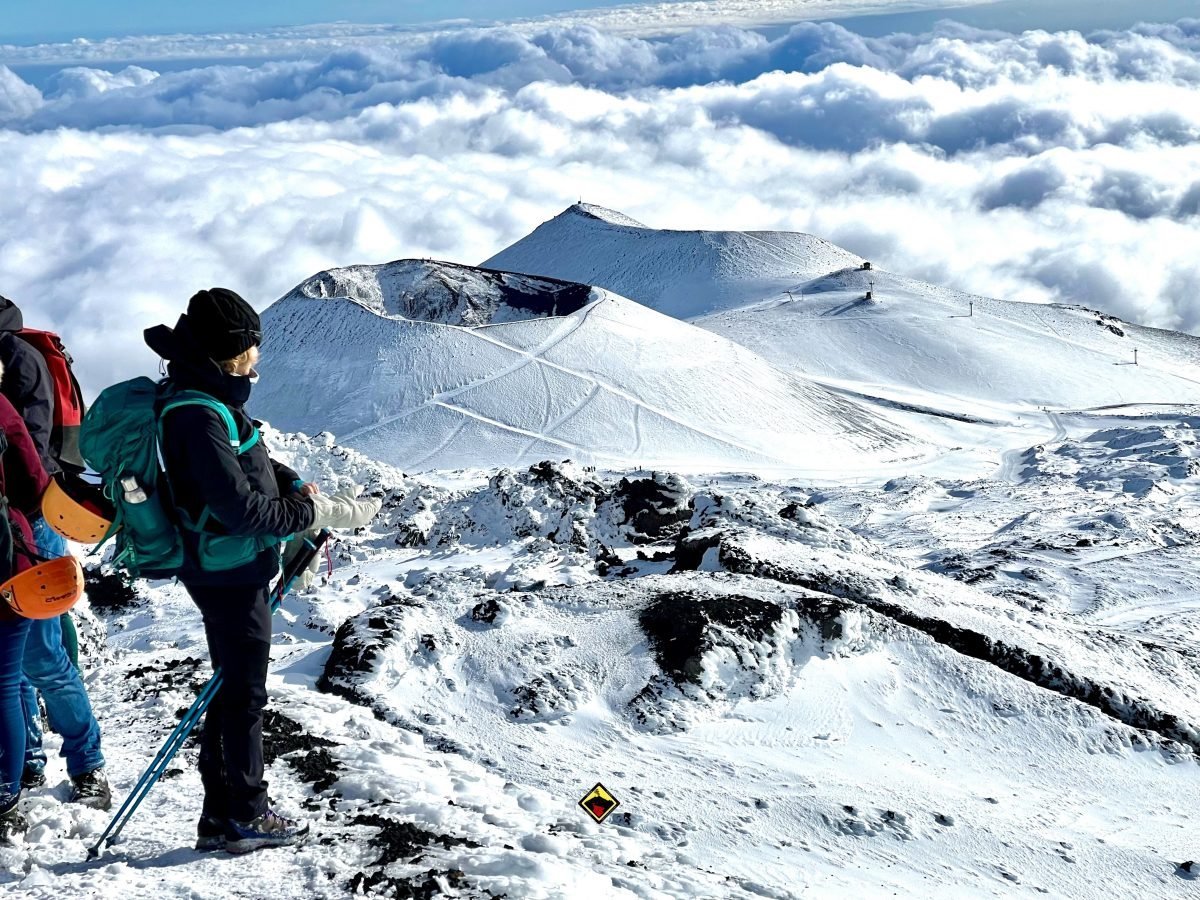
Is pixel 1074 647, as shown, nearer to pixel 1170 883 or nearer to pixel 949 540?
pixel 1170 883

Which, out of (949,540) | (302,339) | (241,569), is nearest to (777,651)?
(241,569)

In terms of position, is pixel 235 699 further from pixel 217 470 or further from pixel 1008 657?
pixel 1008 657

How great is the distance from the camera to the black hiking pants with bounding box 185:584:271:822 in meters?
4.33

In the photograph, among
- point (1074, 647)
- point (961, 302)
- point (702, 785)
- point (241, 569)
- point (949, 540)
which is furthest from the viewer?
point (961, 302)

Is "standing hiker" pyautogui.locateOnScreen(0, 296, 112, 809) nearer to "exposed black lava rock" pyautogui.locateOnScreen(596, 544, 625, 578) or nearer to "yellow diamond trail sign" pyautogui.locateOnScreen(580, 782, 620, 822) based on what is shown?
"yellow diamond trail sign" pyautogui.locateOnScreen(580, 782, 620, 822)

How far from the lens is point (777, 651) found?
343 inches

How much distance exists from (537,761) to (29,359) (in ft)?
13.5

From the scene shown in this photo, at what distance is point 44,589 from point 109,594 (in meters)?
11.2

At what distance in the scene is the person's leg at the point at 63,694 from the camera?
15.4 feet

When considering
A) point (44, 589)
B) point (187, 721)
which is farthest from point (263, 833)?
point (44, 589)

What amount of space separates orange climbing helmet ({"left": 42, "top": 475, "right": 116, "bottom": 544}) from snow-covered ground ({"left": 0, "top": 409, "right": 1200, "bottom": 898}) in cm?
149

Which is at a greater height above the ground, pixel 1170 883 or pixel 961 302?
pixel 1170 883

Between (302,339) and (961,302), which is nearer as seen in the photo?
(302,339)

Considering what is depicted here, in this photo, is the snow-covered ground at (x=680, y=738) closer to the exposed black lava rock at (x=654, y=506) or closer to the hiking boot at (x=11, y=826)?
the hiking boot at (x=11, y=826)
